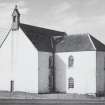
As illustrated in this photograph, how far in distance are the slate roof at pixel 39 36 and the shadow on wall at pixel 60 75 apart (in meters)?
2.39

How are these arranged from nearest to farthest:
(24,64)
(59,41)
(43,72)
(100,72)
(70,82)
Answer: (100,72) < (43,72) < (24,64) < (70,82) < (59,41)

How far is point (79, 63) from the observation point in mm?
64188

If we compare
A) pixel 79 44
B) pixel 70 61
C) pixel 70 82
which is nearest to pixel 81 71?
pixel 70 61

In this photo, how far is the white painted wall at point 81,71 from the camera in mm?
62750

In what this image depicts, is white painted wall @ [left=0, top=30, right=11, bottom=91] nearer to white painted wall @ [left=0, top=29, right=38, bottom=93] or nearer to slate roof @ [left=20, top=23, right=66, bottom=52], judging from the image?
white painted wall @ [left=0, top=29, right=38, bottom=93]

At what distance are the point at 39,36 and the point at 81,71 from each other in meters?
9.86

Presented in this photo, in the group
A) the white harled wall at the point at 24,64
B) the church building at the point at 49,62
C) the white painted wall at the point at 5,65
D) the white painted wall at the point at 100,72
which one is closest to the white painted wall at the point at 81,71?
the church building at the point at 49,62

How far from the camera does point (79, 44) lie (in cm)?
6556

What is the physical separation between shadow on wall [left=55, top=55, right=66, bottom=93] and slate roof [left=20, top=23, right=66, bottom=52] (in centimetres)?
239

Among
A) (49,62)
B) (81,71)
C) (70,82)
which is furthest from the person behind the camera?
(49,62)

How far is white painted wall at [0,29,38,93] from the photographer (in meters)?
64.1

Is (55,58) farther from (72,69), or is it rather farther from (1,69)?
(1,69)

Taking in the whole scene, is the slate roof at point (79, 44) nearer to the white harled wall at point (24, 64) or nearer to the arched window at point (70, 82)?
the arched window at point (70, 82)

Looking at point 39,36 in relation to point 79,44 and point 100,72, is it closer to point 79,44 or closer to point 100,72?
point 79,44
